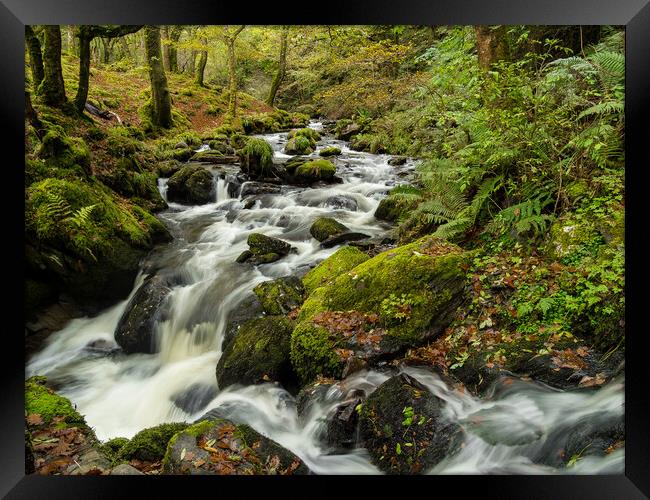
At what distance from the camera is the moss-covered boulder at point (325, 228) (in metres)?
6.61

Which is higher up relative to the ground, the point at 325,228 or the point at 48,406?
the point at 325,228

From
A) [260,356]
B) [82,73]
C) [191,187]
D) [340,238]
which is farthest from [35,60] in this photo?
[260,356]

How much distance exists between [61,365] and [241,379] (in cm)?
201

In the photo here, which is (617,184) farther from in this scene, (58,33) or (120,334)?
(58,33)

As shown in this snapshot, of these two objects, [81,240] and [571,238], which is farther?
[81,240]

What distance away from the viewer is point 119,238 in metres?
5.84

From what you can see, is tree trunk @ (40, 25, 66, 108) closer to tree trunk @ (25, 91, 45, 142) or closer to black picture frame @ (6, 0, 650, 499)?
tree trunk @ (25, 91, 45, 142)

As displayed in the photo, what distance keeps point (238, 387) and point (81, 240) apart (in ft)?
9.47

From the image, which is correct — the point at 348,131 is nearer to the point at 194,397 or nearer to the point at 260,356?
the point at 260,356

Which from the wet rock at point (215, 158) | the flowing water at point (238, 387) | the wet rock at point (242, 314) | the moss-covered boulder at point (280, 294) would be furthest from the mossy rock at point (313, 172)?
the wet rock at point (242, 314)

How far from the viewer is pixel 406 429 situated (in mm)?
2941

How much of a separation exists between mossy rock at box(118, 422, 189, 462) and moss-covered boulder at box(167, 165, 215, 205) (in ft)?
19.0
